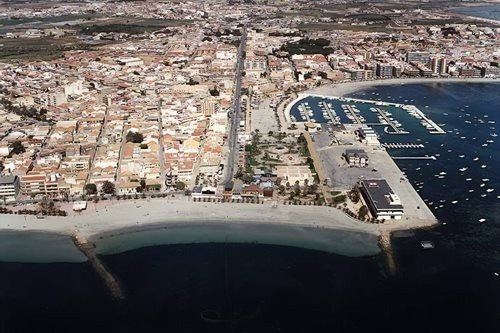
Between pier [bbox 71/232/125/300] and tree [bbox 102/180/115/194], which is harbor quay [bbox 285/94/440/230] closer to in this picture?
tree [bbox 102/180/115/194]

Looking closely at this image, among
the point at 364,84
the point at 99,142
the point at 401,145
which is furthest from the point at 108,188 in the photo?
the point at 364,84

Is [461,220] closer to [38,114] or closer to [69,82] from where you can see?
[38,114]

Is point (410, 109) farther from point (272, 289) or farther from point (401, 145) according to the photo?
point (272, 289)

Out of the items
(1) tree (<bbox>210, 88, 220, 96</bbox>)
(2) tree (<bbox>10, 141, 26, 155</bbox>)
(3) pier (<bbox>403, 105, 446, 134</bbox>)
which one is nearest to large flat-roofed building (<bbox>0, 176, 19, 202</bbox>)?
Result: (2) tree (<bbox>10, 141, 26, 155</bbox>)

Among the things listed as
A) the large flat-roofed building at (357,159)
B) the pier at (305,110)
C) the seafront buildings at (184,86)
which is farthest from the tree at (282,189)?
the pier at (305,110)

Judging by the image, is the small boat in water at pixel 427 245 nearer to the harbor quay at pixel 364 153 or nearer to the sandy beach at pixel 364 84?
the harbor quay at pixel 364 153

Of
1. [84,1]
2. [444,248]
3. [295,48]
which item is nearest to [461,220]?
[444,248]
